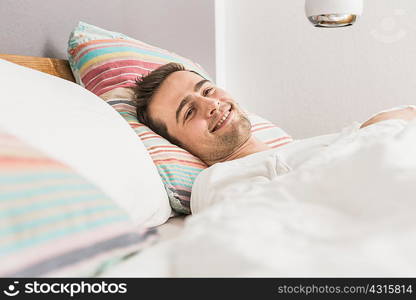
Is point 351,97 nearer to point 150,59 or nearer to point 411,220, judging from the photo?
point 150,59

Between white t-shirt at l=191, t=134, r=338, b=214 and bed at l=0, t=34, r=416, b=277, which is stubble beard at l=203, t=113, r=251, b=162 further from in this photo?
bed at l=0, t=34, r=416, b=277

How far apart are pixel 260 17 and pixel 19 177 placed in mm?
2376

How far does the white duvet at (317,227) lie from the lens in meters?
0.43

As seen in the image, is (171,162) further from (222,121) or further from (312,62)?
(312,62)

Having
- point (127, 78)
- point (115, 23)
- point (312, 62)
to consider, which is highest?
point (115, 23)

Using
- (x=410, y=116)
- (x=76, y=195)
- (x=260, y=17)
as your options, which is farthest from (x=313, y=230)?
(x=260, y=17)

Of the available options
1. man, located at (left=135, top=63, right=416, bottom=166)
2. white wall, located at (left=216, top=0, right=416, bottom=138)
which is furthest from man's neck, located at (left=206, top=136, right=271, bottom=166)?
white wall, located at (left=216, top=0, right=416, bottom=138)

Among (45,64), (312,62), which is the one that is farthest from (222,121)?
(312,62)

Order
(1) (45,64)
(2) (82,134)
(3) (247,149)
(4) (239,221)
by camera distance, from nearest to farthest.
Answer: (4) (239,221) < (2) (82,134) < (1) (45,64) < (3) (247,149)

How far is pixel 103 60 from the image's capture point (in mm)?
1373

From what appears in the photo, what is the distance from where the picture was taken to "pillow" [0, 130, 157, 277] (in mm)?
467

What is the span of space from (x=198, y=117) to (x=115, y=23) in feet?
2.12

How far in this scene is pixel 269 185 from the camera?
665 millimetres

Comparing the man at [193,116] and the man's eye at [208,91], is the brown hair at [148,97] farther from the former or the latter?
the man's eye at [208,91]
